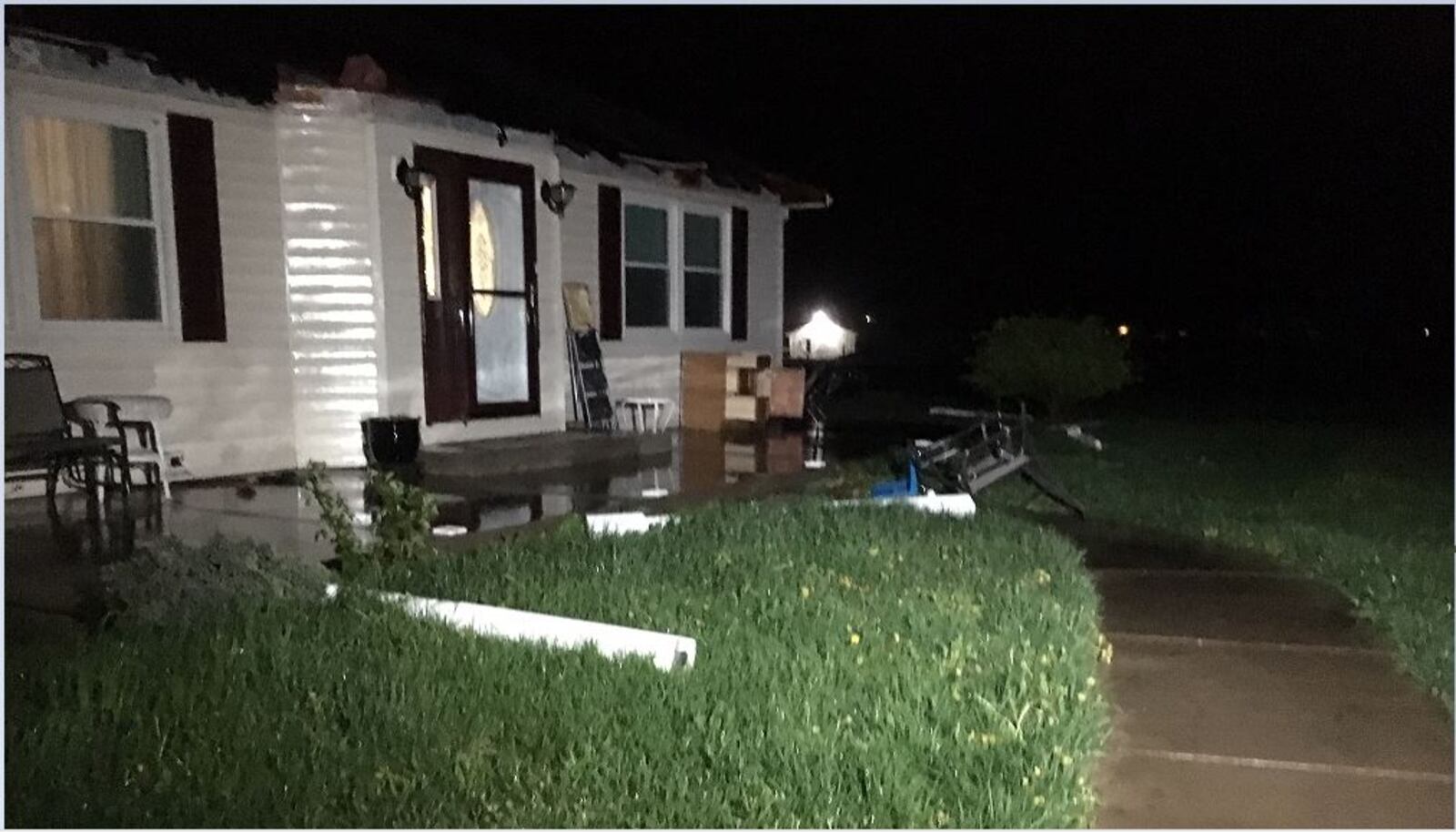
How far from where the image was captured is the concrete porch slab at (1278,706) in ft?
12.2

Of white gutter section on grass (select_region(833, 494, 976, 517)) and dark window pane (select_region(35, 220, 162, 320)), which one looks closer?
white gutter section on grass (select_region(833, 494, 976, 517))

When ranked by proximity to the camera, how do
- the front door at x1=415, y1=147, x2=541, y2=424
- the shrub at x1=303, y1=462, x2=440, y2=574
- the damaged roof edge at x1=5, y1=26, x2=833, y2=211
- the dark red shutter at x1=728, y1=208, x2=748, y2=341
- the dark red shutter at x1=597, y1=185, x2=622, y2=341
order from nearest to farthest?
the shrub at x1=303, y1=462, x2=440, y2=574, the damaged roof edge at x1=5, y1=26, x2=833, y2=211, the front door at x1=415, y1=147, x2=541, y2=424, the dark red shutter at x1=597, y1=185, x2=622, y2=341, the dark red shutter at x1=728, y1=208, x2=748, y2=341

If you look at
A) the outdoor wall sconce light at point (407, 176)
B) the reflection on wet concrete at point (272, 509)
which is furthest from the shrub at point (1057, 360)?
the outdoor wall sconce light at point (407, 176)

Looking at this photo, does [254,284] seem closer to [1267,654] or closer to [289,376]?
[289,376]

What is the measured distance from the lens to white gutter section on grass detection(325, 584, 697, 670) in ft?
13.1

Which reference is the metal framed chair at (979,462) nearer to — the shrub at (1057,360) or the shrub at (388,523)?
the shrub at (388,523)

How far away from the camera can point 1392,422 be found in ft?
51.5

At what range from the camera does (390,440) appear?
8.23 meters

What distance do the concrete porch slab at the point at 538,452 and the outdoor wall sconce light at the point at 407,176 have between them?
193 cm

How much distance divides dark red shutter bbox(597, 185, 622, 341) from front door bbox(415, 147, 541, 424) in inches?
73.5

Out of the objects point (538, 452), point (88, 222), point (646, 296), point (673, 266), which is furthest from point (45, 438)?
point (673, 266)

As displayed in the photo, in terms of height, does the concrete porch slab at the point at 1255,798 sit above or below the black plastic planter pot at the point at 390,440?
below

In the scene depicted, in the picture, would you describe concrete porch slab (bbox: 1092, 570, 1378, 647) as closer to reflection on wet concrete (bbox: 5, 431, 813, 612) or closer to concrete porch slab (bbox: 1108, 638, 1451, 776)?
concrete porch slab (bbox: 1108, 638, 1451, 776)

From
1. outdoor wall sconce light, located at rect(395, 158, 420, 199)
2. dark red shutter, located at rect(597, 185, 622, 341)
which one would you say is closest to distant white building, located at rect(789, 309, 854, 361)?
dark red shutter, located at rect(597, 185, 622, 341)
